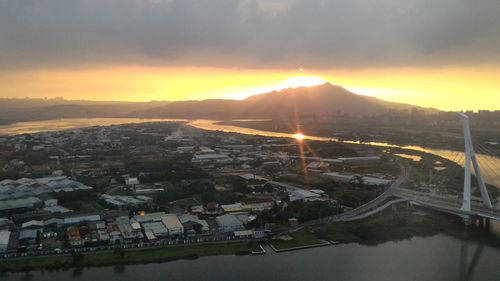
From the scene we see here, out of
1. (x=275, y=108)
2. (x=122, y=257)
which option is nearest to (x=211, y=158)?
(x=122, y=257)

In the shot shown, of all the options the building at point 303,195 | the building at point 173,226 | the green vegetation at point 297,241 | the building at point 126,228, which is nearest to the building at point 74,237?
the building at point 126,228

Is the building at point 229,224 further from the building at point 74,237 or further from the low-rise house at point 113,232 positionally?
the building at point 74,237

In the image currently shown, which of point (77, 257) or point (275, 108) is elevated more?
point (275, 108)

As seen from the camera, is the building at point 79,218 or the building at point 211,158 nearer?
the building at point 79,218

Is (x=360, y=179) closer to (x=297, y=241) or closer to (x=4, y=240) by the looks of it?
(x=297, y=241)

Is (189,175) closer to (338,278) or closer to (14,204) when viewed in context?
(14,204)

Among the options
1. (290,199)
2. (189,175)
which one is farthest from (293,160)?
(290,199)
